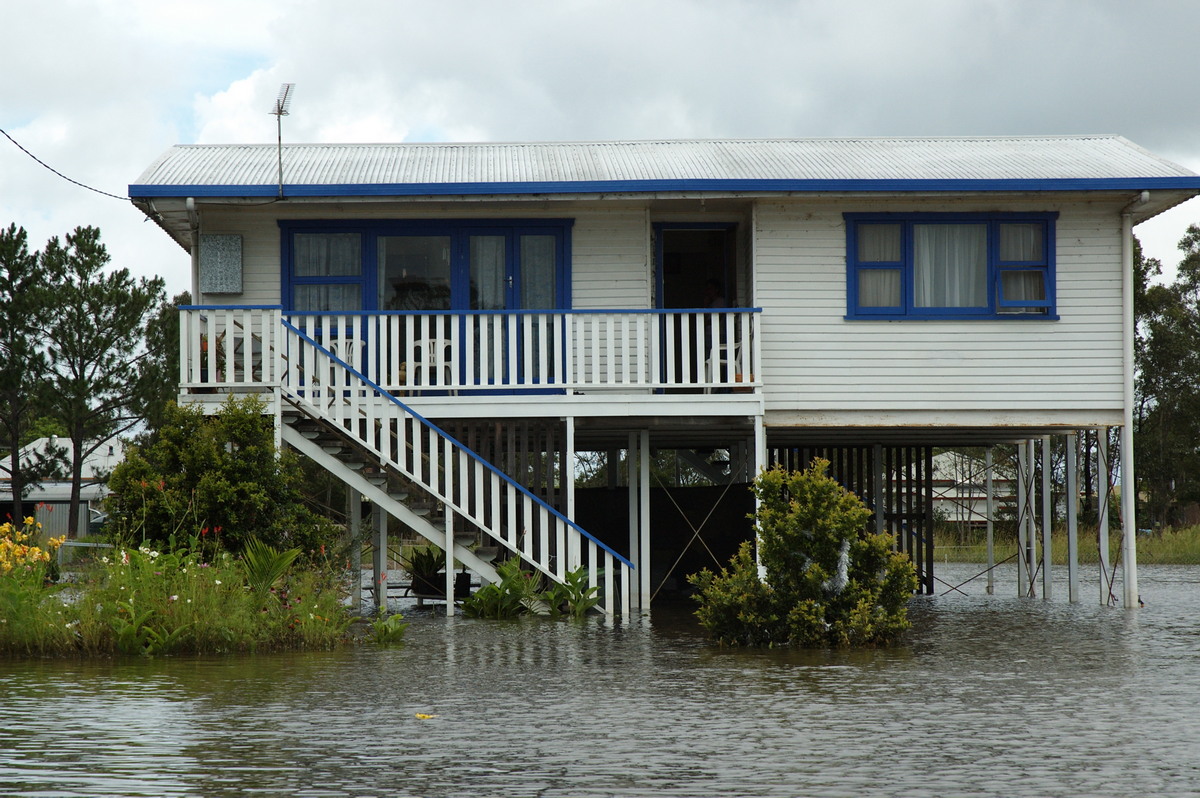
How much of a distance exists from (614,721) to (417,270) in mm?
9948

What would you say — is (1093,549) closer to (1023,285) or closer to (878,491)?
(878,491)

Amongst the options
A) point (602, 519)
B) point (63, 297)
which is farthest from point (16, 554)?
point (63, 297)

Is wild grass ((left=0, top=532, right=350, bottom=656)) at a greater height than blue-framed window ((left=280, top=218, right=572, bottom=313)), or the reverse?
blue-framed window ((left=280, top=218, right=572, bottom=313))

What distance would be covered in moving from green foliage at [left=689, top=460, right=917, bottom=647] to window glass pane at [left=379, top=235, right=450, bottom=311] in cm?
586

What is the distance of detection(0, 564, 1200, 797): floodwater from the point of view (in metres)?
6.38

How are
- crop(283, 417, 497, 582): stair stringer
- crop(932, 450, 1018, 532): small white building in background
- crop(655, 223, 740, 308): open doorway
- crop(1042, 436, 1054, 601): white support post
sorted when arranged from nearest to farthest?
crop(283, 417, 497, 582): stair stringer, crop(655, 223, 740, 308): open doorway, crop(1042, 436, 1054, 601): white support post, crop(932, 450, 1018, 532): small white building in background

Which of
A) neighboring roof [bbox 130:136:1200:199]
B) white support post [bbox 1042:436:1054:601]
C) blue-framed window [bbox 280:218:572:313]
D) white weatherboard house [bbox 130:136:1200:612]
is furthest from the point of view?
white support post [bbox 1042:436:1054:601]

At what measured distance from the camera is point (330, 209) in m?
16.7

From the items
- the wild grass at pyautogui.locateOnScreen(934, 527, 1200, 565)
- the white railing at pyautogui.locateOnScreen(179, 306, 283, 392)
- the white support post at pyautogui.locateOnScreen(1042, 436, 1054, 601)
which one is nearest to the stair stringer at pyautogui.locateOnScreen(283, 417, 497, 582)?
the white railing at pyautogui.locateOnScreen(179, 306, 283, 392)

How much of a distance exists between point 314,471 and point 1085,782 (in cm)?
2886

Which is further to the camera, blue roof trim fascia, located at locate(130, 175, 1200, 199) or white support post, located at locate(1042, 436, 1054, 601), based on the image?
white support post, located at locate(1042, 436, 1054, 601)

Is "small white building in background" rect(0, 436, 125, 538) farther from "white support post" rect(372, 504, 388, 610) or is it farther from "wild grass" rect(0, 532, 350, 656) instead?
"wild grass" rect(0, 532, 350, 656)

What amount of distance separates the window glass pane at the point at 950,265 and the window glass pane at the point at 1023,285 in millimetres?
272

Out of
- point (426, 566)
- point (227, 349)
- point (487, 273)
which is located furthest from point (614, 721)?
point (426, 566)
